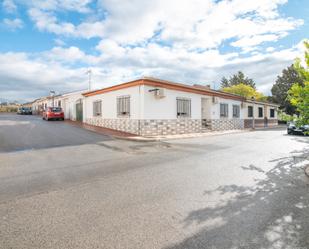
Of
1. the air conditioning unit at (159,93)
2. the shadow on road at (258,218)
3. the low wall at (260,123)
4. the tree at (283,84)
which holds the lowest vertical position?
the shadow on road at (258,218)

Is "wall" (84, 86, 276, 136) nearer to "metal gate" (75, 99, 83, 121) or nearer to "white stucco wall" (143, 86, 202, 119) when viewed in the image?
"white stucco wall" (143, 86, 202, 119)

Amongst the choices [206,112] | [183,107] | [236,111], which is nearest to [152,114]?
[183,107]

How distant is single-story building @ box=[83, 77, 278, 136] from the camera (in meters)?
13.2

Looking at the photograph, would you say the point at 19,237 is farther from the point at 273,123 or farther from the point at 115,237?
the point at 273,123

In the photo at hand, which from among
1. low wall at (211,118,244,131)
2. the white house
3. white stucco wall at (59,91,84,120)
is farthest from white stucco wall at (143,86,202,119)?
white stucco wall at (59,91,84,120)

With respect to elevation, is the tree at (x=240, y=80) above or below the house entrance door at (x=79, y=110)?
above

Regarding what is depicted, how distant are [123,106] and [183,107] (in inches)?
181

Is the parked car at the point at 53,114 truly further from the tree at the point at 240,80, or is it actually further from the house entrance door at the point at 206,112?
the tree at the point at 240,80

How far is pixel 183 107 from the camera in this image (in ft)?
50.6

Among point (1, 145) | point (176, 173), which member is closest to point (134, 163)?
point (176, 173)

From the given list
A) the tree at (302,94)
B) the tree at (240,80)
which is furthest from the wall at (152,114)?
the tree at (240,80)

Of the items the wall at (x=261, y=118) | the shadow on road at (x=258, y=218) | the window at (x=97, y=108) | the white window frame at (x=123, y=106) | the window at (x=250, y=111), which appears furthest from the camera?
the window at (x=250, y=111)

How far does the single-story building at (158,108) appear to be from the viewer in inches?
522

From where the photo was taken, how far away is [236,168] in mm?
5945
